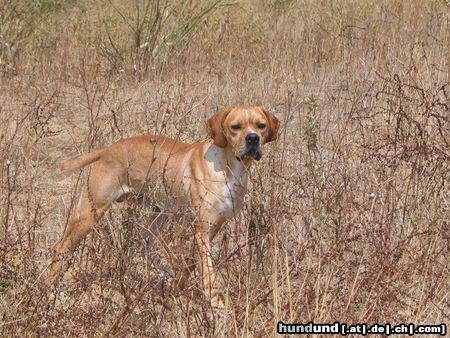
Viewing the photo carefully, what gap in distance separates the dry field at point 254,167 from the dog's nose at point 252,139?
24 cm

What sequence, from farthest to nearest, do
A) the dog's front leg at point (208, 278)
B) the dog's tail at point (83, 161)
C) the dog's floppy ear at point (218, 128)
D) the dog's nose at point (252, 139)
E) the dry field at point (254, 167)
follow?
1. the dog's tail at point (83, 161)
2. the dog's floppy ear at point (218, 128)
3. the dog's nose at point (252, 139)
4. the dog's front leg at point (208, 278)
5. the dry field at point (254, 167)

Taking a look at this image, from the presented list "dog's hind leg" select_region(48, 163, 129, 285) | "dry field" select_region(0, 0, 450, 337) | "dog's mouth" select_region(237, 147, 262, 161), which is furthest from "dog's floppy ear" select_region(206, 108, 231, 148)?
"dog's hind leg" select_region(48, 163, 129, 285)

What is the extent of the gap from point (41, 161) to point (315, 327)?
406cm

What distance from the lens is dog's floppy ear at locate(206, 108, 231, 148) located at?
5848 millimetres

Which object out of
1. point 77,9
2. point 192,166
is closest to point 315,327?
point 192,166

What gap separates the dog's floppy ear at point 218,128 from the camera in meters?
5.85

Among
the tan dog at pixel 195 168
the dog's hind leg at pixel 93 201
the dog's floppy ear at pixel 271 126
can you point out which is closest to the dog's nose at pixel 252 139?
the tan dog at pixel 195 168

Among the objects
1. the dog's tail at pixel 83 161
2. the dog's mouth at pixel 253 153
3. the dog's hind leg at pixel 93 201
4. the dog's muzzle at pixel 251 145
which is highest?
the dog's muzzle at pixel 251 145

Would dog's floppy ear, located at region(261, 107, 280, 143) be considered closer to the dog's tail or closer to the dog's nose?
the dog's nose

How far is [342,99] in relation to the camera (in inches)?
339

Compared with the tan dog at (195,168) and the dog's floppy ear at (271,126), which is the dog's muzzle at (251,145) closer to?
the tan dog at (195,168)

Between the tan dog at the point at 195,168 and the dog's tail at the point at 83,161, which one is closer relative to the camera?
the tan dog at the point at 195,168

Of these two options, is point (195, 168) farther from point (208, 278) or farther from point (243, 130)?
point (208, 278)

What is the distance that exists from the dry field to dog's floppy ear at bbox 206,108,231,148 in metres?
0.35
